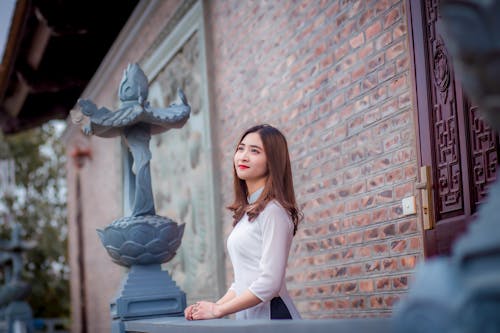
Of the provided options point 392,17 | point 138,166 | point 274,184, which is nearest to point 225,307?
point 274,184

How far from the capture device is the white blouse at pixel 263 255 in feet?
9.16

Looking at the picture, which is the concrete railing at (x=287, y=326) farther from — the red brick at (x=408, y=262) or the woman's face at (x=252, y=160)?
the red brick at (x=408, y=262)

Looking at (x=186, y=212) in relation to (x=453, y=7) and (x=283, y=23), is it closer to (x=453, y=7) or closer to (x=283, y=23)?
(x=283, y=23)

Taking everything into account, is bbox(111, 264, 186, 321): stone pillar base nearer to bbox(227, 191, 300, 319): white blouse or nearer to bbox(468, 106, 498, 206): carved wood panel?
bbox(227, 191, 300, 319): white blouse

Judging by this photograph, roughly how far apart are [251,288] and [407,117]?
1.33 m

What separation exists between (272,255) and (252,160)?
0.44m

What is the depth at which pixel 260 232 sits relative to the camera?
2.94 meters

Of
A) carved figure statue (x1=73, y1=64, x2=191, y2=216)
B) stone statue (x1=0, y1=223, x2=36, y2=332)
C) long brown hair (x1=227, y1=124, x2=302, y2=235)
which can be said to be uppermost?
carved figure statue (x1=73, y1=64, x2=191, y2=216)

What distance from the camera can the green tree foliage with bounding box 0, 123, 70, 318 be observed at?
65.2 ft

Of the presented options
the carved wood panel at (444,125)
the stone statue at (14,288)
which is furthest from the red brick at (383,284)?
the stone statue at (14,288)

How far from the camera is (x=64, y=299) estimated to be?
20.5 m

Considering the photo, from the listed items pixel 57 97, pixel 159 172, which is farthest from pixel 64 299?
pixel 159 172

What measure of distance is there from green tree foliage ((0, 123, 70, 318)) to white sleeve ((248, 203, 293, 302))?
1742cm

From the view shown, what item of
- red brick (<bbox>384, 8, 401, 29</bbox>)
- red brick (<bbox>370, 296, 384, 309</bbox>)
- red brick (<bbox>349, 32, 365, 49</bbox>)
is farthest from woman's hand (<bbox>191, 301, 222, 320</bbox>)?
red brick (<bbox>349, 32, 365, 49</bbox>)
